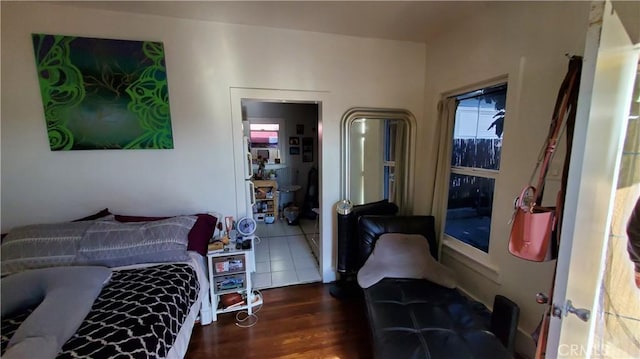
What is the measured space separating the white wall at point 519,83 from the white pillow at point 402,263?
34cm

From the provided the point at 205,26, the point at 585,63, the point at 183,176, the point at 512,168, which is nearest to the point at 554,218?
the point at 585,63

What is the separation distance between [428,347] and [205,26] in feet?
9.48

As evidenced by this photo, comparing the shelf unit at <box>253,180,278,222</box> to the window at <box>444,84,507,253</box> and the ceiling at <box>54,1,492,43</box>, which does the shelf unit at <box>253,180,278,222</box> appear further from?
the window at <box>444,84,507,253</box>

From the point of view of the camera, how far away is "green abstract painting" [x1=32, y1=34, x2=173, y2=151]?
1988mm

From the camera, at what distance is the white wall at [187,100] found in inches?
77.6

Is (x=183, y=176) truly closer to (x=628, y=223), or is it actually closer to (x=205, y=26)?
(x=205, y=26)

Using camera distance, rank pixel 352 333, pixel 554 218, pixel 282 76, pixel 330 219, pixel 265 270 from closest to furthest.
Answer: pixel 554 218
pixel 352 333
pixel 282 76
pixel 330 219
pixel 265 270

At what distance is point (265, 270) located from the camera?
296cm

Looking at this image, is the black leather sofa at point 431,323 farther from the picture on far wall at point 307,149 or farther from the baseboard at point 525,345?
the picture on far wall at point 307,149

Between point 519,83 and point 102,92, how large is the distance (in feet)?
10.4

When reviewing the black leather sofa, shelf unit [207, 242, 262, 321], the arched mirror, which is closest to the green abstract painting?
shelf unit [207, 242, 262, 321]

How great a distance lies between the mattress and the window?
91.2 inches

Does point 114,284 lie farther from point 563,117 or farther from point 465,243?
point 465,243

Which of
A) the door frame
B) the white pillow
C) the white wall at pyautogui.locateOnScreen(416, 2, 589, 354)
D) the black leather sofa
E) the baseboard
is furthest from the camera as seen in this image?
the door frame
